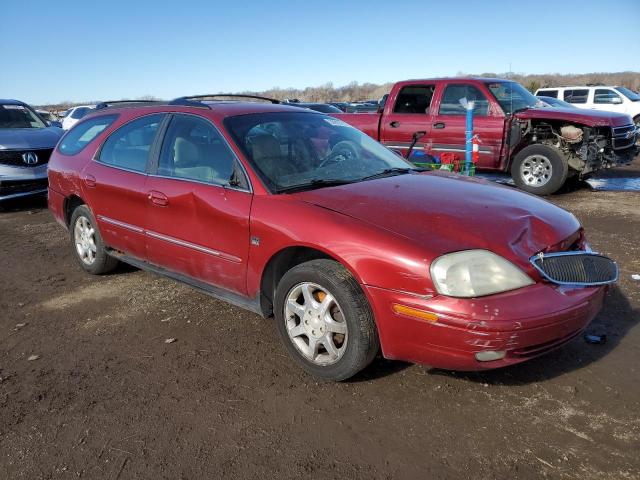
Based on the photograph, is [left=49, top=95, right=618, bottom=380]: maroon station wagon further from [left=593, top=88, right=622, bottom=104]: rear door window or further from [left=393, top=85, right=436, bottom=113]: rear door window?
[left=593, top=88, right=622, bottom=104]: rear door window

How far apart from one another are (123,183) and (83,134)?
128 cm

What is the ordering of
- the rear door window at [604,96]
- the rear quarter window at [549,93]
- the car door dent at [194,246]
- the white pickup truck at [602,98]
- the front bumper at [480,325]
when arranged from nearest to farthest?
the front bumper at [480,325]
the car door dent at [194,246]
the white pickup truck at [602,98]
the rear door window at [604,96]
the rear quarter window at [549,93]

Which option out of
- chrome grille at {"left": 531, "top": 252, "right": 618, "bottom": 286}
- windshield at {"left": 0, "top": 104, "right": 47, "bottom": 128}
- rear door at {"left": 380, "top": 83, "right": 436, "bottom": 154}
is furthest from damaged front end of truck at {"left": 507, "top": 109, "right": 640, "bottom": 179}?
windshield at {"left": 0, "top": 104, "right": 47, "bottom": 128}

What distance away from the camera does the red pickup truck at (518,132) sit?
8492mm

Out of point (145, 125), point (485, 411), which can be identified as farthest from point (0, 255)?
point (485, 411)

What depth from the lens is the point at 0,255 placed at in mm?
6184

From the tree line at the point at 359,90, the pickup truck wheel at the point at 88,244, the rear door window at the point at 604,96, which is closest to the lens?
the pickup truck wheel at the point at 88,244

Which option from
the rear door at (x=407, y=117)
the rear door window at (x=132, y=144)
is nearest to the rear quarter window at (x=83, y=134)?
the rear door window at (x=132, y=144)

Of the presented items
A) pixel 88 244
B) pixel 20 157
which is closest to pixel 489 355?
pixel 88 244

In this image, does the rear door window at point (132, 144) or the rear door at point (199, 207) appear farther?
the rear door window at point (132, 144)

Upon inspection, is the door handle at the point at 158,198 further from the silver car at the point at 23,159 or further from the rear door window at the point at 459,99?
the rear door window at the point at 459,99

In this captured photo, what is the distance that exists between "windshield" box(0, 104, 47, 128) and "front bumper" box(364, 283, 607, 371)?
915 centimetres

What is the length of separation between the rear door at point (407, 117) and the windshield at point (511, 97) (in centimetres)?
105

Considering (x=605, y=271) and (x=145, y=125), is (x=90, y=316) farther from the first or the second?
(x=605, y=271)
